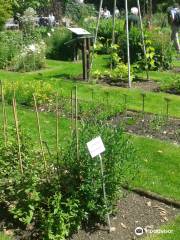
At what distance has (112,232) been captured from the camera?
499 cm

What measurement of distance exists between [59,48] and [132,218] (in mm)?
12571

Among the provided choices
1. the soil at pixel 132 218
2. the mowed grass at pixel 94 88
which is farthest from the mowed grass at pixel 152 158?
the mowed grass at pixel 94 88

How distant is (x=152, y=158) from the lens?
7.03 m

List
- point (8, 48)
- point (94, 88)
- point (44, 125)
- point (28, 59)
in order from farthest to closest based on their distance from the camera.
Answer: point (8, 48), point (28, 59), point (94, 88), point (44, 125)

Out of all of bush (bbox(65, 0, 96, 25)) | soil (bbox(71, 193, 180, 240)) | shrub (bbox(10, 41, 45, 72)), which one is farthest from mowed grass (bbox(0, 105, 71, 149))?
bush (bbox(65, 0, 96, 25))

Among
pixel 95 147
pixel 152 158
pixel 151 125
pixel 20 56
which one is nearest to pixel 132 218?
pixel 95 147

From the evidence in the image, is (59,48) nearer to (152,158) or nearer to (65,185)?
(152,158)

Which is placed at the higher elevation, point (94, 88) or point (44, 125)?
point (94, 88)

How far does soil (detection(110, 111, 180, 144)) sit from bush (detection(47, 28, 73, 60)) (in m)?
8.17

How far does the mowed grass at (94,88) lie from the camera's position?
10.0 m

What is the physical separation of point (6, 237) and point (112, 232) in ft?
3.28

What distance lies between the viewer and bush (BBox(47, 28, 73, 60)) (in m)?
17.0

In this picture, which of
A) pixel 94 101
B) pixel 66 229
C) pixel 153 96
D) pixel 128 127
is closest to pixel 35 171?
pixel 66 229

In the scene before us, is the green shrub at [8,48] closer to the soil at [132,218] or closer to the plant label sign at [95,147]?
the soil at [132,218]
